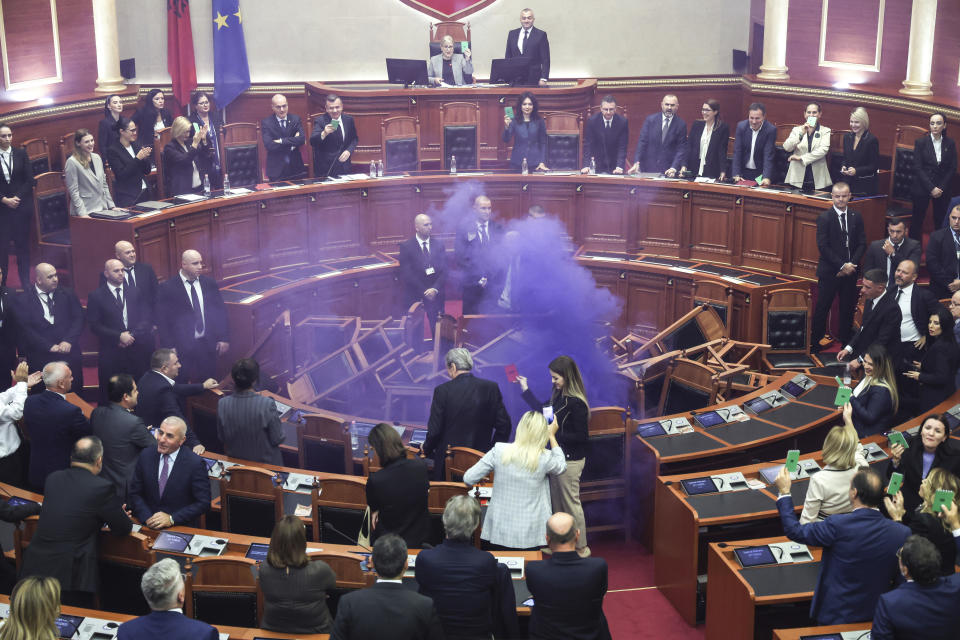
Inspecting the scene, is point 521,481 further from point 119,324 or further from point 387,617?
point 119,324

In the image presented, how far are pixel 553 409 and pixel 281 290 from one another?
4373 mm

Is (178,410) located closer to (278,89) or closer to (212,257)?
(212,257)

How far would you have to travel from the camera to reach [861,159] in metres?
10.4

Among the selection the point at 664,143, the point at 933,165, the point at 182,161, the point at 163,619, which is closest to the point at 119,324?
the point at 182,161

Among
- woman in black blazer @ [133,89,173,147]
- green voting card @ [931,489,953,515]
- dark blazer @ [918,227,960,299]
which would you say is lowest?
green voting card @ [931,489,953,515]

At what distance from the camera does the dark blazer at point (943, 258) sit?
29.7ft

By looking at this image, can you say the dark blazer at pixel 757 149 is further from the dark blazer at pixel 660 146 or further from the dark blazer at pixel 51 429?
the dark blazer at pixel 51 429

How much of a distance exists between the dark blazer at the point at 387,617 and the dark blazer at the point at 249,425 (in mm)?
2409

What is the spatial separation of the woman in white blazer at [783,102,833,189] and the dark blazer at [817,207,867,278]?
939 millimetres

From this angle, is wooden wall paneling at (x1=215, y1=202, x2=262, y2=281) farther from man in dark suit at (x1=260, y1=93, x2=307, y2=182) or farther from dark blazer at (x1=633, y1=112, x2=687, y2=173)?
dark blazer at (x1=633, y1=112, x2=687, y2=173)

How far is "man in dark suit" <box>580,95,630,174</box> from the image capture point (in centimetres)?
1152

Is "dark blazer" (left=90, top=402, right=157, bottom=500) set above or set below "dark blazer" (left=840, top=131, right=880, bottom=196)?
below

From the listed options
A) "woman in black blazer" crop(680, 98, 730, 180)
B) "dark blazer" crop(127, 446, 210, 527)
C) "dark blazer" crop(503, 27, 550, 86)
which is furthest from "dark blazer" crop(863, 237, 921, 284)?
"dark blazer" crop(127, 446, 210, 527)

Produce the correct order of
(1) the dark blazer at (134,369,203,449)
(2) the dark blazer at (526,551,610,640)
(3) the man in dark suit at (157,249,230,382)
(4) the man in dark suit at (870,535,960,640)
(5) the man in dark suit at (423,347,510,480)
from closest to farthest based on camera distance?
(4) the man in dark suit at (870,535,960,640) < (2) the dark blazer at (526,551,610,640) < (5) the man in dark suit at (423,347,510,480) < (1) the dark blazer at (134,369,203,449) < (3) the man in dark suit at (157,249,230,382)
